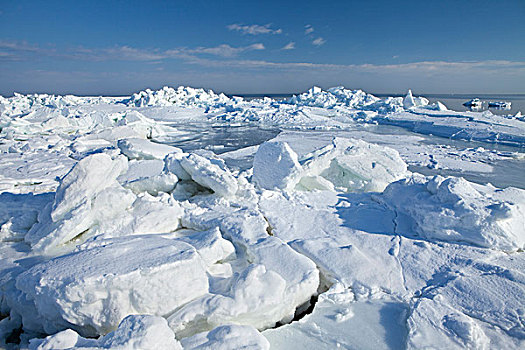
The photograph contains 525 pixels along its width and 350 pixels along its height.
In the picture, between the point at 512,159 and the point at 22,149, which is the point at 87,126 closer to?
the point at 22,149

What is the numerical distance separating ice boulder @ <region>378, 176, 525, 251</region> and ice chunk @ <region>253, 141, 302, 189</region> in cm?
143

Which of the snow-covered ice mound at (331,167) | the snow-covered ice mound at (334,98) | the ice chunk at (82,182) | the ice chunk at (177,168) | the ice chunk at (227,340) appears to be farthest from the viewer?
the snow-covered ice mound at (334,98)

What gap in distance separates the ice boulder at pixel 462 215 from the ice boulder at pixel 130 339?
2.30 meters

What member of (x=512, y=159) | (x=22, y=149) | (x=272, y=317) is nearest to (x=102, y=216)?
(x=272, y=317)

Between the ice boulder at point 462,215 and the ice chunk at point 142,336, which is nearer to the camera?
the ice chunk at point 142,336

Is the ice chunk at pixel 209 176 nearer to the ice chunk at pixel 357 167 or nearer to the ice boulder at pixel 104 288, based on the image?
the ice chunk at pixel 357 167

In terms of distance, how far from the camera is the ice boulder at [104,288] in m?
1.80

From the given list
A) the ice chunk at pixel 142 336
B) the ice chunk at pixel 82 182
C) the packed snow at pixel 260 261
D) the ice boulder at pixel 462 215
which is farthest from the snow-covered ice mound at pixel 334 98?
the ice chunk at pixel 142 336

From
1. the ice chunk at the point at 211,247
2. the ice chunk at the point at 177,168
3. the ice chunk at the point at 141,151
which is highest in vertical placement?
the ice chunk at the point at 177,168

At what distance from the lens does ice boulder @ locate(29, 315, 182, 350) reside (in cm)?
147

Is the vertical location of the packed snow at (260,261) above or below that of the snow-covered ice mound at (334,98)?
below

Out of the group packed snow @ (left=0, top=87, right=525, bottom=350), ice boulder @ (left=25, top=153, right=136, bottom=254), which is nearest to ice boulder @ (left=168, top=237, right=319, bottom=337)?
packed snow @ (left=0, top=87, right=525, bottom=350)

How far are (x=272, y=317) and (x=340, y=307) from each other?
48 centimetres

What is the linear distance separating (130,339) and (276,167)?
315cm
